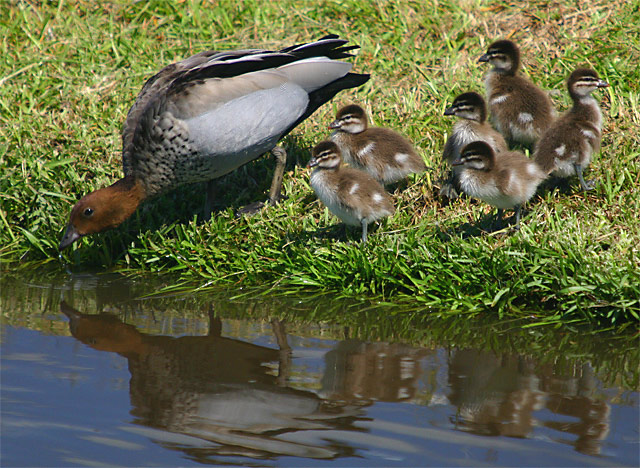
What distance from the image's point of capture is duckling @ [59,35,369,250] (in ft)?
17.5

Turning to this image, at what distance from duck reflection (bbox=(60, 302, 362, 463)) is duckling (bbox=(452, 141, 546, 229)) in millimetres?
1495

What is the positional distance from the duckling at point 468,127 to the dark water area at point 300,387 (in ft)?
4.75

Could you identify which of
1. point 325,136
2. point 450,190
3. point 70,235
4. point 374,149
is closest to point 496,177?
point 450,190

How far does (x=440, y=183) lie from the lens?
5.57 metres

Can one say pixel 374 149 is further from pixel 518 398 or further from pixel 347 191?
pixel 518 398

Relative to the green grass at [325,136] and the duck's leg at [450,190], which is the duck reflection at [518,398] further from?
the duck's leg at [450,190]

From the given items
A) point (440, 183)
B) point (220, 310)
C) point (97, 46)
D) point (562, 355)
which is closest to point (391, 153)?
point (440, 183)

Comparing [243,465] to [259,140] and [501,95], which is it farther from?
[501,95]

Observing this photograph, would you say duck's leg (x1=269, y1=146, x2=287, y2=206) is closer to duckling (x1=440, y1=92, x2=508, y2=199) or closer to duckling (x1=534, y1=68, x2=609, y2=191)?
duckling (x1=440, y1=92, x2=508, y2=199)

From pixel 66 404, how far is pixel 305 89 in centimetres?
314

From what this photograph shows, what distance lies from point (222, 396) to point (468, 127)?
286cm

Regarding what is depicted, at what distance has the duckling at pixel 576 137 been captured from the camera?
16.7 ft

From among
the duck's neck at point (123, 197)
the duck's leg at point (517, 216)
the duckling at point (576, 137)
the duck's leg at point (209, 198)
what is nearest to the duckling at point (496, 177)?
the duck's leg at point (517, 216)

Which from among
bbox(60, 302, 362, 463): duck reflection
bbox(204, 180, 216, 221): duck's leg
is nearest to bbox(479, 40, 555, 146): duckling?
bbox(204, 180, 216, 221): duck's leg
